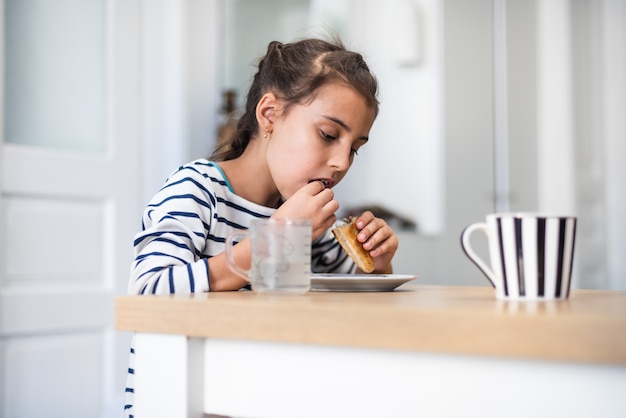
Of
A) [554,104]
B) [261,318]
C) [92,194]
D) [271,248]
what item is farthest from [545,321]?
[554,104]

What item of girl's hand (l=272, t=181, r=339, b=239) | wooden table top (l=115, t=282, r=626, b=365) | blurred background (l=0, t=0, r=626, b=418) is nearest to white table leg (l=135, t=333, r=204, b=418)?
wooden table top (l=115, t=282, r=626, b=365)

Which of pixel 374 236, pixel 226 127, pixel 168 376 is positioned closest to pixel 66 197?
pixel 226 127

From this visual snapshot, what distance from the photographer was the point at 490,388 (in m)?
0.57

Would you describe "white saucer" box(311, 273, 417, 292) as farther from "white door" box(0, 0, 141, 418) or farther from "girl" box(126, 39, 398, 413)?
"white door" box(0, 0, 141, 418)

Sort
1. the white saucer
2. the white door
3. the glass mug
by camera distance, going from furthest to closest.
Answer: the white door, the white saucer, the glass mug

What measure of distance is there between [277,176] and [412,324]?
81 cm

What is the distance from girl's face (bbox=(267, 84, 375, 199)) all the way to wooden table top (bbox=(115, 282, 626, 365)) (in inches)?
23.6

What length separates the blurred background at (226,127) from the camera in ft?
7.70

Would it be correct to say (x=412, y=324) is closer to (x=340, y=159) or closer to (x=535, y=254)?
(x=535, y=254)

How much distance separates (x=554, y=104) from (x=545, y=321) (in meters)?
2.90

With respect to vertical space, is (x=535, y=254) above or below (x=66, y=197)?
below

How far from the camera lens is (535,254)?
75 centimetres

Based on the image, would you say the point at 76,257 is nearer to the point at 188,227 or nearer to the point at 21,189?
the point at 21,189

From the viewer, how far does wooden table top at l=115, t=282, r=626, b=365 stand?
1.74 feet
